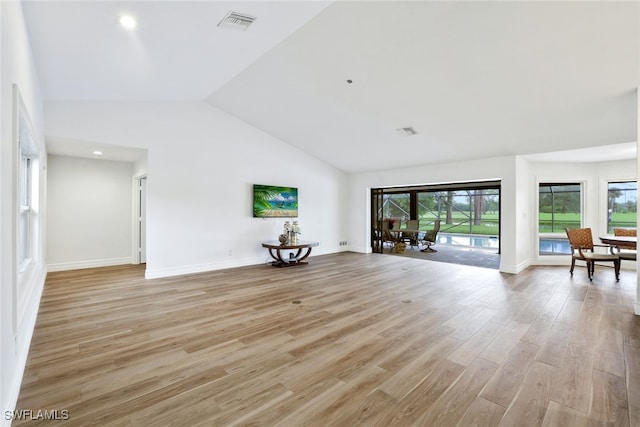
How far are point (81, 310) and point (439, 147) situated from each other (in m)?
6.32

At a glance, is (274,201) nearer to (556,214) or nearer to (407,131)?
(407,131)

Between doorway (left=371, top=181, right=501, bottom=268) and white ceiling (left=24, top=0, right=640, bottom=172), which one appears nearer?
white ceiling (left=24, top=0, right=640, bottom=172)

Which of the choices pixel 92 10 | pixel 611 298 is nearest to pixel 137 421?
pixel 92 10

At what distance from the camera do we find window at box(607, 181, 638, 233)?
6.24m

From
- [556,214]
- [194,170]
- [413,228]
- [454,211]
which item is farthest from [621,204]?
[194,170]

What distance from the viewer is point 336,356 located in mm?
2520

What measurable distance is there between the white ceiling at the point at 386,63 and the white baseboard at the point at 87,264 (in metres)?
3.44

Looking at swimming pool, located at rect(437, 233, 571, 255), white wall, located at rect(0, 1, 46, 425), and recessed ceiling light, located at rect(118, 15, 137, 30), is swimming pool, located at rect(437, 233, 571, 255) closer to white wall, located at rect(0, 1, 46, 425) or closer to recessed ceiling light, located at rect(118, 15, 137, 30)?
recessed ceiling light, located at rect(118, 15, 137, 30)

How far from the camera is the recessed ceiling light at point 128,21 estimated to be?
2.65 meters

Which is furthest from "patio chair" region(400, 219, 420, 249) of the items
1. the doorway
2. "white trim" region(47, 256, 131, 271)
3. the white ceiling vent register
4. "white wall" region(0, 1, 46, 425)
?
"white wall" region(0, 1, 46, 425)

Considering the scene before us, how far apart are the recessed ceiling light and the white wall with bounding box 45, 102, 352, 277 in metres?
2.57

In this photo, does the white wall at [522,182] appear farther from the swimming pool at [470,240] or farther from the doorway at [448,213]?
the swimming pool at [470,240]

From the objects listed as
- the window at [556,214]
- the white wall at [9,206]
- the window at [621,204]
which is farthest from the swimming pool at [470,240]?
the white wall at [9,206]

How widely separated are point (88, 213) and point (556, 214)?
10418 millimetres
